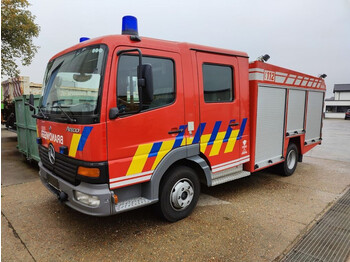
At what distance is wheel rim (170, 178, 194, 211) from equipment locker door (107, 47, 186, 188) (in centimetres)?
52

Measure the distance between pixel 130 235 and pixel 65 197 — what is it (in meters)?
0.94

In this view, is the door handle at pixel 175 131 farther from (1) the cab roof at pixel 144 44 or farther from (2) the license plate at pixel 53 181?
(2) the license plate at pixel 53 181

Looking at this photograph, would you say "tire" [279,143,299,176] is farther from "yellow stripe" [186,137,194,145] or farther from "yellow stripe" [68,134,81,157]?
"yellow stripe" [68,134,81,157]

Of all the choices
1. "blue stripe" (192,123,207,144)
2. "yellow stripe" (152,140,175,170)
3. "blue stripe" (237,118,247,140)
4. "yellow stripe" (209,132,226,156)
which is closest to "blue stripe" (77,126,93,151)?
"yellow stripe" (152,140,175,170)

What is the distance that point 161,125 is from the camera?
3.13 m

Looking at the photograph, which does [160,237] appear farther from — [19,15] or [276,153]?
[19,15]

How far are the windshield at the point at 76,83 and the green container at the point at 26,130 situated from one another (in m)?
2.53

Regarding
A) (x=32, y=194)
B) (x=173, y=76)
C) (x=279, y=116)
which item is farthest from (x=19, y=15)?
(x=279, y=116)

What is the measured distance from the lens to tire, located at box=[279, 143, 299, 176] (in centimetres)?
559

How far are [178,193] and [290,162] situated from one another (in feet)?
11.8

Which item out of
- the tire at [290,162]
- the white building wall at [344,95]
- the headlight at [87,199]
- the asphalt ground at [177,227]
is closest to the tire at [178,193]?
the asphalt ground at [177,227]

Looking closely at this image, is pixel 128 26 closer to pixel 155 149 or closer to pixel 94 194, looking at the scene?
pixel 155 149

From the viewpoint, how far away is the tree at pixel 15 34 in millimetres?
10219

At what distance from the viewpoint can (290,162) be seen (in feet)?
19.1
